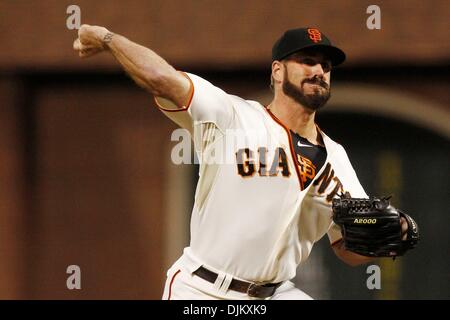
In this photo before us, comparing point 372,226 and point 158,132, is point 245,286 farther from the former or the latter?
point 158,132

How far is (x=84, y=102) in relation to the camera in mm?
8922

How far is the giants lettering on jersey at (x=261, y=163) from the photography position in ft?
15.9

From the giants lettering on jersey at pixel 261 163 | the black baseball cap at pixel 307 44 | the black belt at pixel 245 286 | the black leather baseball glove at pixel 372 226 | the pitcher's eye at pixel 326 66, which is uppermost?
the black baseball cap at pixel 307 44

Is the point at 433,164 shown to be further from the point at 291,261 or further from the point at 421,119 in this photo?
the point at 291,261

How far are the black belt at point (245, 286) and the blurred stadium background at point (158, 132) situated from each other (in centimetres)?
362

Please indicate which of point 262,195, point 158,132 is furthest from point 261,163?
point 158,132

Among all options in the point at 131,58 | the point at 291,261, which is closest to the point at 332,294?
the point at 291,261

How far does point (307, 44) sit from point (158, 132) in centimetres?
393

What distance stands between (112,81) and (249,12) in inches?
51.9

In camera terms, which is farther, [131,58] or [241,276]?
[241,276]

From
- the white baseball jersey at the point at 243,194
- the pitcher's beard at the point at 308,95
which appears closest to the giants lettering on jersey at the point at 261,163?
the white baseball jersey at the point at 243,194

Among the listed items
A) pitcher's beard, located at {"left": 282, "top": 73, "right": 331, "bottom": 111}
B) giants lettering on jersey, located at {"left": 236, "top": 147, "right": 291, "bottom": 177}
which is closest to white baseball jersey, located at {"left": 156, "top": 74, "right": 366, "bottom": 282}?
giants lettering on jersey, located at {"left": 236, "top": 147, "right": 291, "bottom": 177}

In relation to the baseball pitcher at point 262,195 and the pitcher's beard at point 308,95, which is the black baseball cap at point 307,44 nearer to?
the baseball pitcher at point 262,195

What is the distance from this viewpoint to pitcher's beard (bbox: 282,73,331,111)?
5.02 metres
